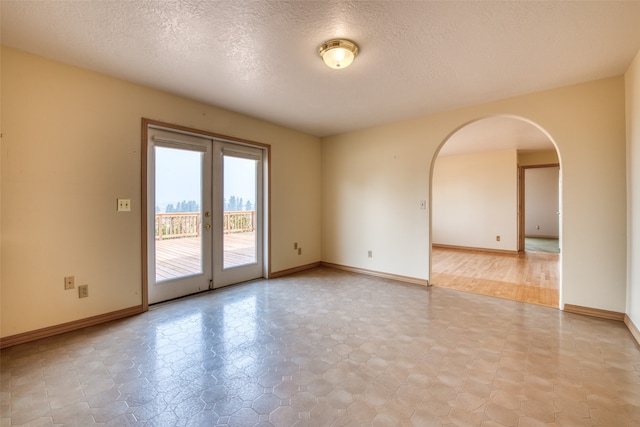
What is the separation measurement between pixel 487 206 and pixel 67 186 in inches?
313

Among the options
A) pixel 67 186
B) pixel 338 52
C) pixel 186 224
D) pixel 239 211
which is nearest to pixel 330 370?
pixel 338 52

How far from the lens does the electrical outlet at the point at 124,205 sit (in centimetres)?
290

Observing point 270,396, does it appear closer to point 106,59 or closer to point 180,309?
point 180,309

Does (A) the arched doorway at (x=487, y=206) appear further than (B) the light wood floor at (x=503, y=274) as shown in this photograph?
Yes

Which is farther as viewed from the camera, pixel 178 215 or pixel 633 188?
pixel 178 215

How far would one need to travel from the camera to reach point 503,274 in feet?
15.5

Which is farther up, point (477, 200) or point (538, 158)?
point (538, 158)

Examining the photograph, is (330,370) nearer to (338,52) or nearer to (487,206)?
(338,52)

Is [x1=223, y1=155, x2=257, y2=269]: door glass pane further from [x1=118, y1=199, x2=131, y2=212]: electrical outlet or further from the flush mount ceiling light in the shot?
the flush mount ceiling light

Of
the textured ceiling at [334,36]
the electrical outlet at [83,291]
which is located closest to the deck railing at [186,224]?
the electrical outlet at [83,291]

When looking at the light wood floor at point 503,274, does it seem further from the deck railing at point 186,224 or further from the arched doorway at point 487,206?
the deck railing at point 186,224

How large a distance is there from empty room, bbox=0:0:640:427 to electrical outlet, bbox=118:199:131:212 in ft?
0.04

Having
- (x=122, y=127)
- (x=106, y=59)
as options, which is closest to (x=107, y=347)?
(x=122, y=127)

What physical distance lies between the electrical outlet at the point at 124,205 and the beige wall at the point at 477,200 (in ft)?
23.7
